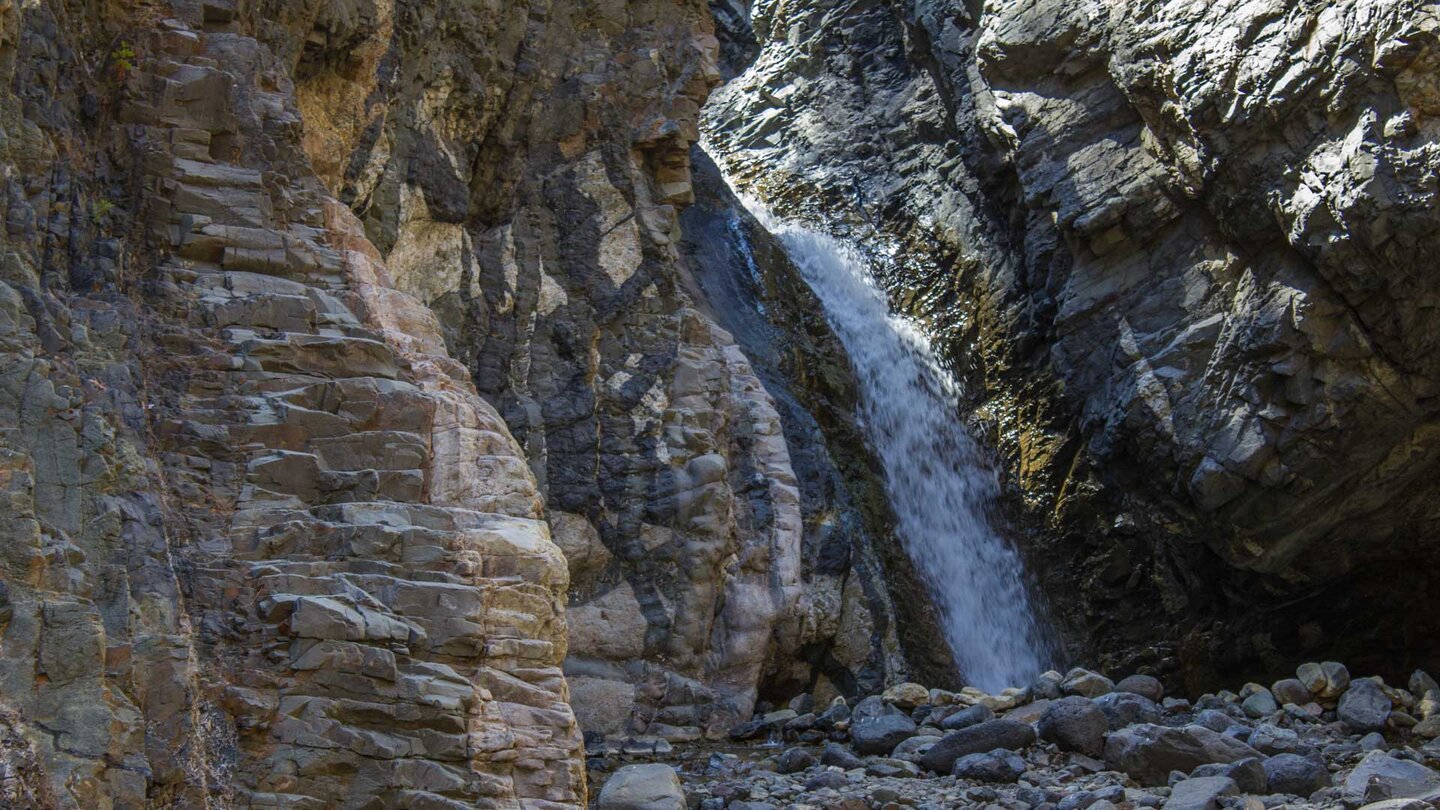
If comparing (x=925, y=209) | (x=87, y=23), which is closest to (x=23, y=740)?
(x=87, y=23)

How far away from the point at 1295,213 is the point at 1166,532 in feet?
17.4

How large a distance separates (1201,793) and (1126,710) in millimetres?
3198

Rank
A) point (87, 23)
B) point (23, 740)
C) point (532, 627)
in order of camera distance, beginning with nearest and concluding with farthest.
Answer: point (23, 740), point (532, 627), point (87, 23)

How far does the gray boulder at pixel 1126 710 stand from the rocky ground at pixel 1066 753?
0.07 feet

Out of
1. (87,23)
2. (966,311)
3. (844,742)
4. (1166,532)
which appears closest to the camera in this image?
(87,23)

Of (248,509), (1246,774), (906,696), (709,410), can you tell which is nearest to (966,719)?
(906,696)

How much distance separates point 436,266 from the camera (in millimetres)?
14297

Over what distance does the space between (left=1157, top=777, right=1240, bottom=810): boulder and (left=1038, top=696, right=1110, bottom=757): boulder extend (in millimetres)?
1716

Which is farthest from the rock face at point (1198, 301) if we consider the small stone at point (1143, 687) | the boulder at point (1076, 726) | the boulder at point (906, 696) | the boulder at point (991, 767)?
the boulder at point (991, 767)

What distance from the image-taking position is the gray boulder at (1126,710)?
13.4 m

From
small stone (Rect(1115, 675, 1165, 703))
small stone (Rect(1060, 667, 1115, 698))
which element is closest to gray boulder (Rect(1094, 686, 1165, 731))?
small stone (Rect(1060, 667, 1115, 698))

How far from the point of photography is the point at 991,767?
11867 mm

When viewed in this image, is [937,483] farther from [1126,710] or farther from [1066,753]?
[1066,753]

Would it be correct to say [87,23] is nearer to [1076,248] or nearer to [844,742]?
[844,742]
